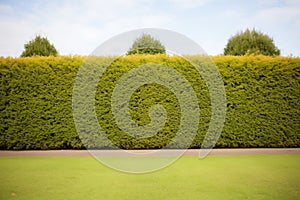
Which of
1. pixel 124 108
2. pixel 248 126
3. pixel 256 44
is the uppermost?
pixel 256 44

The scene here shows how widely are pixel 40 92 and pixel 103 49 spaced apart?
256cm

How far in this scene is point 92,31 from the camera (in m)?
9.20

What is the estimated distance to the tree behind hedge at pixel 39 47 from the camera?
68.4ft

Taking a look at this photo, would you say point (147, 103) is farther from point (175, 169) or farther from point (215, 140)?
point (175, 169)

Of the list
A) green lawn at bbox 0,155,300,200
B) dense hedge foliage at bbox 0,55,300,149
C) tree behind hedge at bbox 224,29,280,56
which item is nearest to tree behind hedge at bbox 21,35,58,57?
dense hedge foliage at bbox 0,55,300,149

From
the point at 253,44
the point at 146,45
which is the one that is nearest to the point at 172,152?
the point at 146,45

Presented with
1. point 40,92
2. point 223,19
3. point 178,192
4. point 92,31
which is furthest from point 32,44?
point 178,192

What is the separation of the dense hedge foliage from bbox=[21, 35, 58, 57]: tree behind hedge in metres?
11.1

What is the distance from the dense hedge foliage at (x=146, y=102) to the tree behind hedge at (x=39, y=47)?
11068 millimetres

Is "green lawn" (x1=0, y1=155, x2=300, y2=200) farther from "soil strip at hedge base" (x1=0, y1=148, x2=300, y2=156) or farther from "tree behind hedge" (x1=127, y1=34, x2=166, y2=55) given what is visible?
"tree behind hedge" (x1=127, y1=34, x2=166, y2=55)

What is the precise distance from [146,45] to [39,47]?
8099 mm

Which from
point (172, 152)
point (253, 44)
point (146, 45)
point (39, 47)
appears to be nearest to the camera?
point (172, 152)

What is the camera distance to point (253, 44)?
2142cm

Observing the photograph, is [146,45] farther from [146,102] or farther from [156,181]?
[156,181]
